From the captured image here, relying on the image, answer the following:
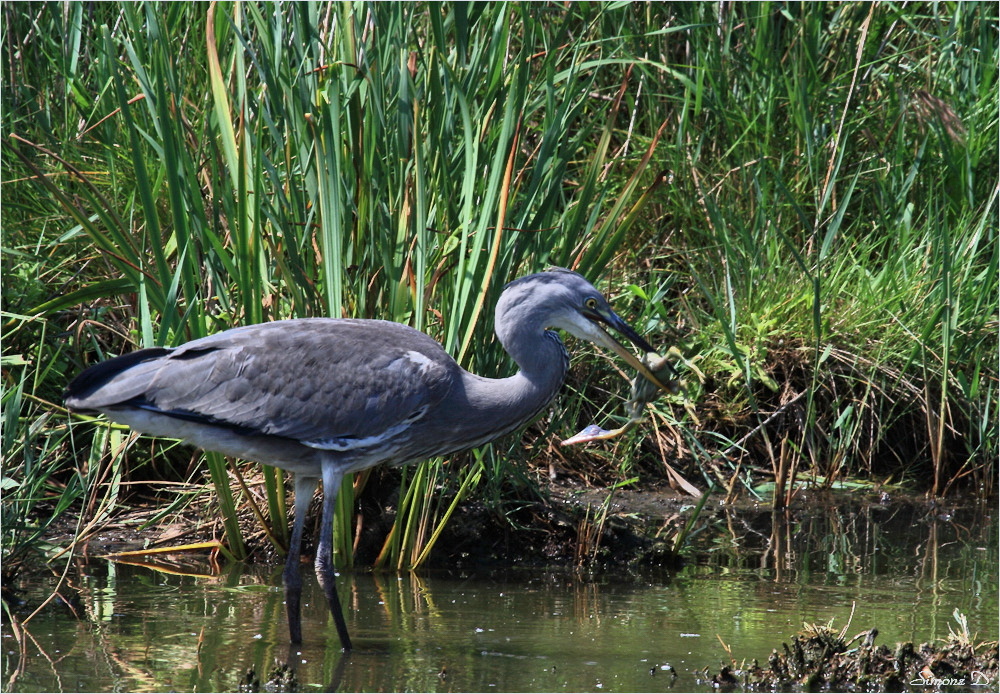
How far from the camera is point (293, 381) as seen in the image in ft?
14.8

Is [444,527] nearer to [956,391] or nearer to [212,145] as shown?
[212,145]

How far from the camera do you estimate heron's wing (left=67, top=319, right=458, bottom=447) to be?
175 inches

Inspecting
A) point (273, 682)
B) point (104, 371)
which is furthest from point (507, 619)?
point (104, 371)

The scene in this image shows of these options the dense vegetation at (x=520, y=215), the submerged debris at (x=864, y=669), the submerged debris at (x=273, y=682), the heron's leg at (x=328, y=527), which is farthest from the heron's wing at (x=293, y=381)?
the submerged debris at (x=864, y=669)

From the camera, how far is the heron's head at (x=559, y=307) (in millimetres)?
4590

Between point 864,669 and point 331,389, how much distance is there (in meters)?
2.11

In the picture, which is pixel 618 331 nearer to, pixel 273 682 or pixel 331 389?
pixel 331 389

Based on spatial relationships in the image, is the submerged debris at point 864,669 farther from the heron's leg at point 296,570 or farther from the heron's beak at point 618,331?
the heron's leg at point 296,570

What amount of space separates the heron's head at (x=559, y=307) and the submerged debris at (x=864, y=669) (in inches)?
48.5

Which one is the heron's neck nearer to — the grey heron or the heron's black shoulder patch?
the grey heron

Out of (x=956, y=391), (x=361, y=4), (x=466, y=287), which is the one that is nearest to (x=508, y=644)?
(x=466, y=287)

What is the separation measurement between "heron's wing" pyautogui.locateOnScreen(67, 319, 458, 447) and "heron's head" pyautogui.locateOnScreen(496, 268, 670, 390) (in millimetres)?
337

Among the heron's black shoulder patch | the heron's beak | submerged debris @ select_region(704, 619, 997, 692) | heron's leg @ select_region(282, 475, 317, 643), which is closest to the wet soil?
submerged debris @ select_region(704, 619, 997, 692)

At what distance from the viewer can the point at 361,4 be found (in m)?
5.20
